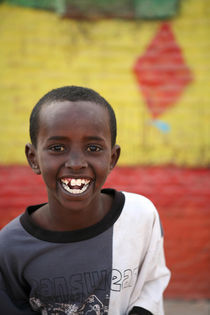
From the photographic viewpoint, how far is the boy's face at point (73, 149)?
1433mm

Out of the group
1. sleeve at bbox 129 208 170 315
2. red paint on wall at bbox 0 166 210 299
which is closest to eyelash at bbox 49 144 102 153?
sleeve at bbox 129 208 170 315

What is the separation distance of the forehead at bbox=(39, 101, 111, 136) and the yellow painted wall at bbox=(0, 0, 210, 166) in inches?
79.5

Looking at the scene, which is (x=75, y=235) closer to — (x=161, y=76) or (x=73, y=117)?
(x=73, y=117)

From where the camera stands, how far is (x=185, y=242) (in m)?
3.52

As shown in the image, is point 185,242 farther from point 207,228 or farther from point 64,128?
point 64,128

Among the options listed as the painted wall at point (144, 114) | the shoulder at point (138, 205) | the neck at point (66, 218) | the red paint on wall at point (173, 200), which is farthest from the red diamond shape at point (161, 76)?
the neck at point (66, 218)

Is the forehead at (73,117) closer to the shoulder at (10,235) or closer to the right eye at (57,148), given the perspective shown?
the right eye at (57,148)

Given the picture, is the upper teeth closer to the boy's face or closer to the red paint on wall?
the boy's face

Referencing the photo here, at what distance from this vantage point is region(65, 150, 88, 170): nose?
55.5 inches

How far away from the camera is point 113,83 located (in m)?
3.53

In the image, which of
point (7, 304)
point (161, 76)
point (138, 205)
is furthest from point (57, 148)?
point (161, 76)

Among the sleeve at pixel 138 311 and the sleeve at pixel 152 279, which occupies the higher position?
the sleeve at pixel 152 279

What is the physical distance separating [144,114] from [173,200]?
2.74 feet

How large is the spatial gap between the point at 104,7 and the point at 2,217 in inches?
83.3
